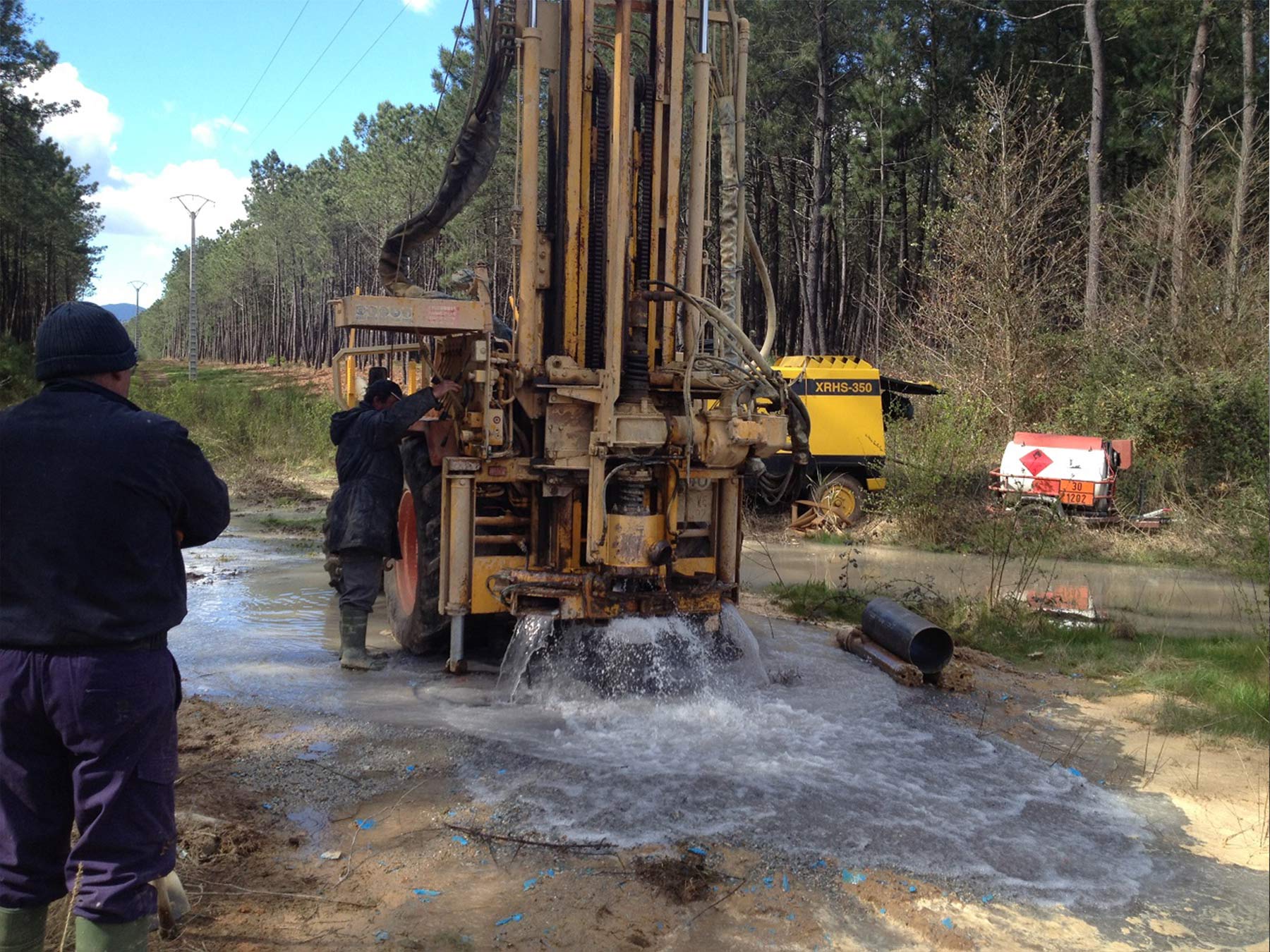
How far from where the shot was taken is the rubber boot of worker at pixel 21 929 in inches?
111

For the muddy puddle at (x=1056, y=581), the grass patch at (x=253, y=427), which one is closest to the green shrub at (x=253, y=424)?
the grass patch at (x=253, y=427)

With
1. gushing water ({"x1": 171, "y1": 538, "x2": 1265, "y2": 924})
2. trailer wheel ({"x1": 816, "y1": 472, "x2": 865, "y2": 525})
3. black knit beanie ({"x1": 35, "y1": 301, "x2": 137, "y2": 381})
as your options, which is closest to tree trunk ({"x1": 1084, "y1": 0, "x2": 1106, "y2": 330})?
trailer wheel ({"x1": 816, "y1": 472, "x2": 865, "y2": 525})

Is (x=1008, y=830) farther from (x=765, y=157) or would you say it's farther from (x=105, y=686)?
(x=765, y=157)

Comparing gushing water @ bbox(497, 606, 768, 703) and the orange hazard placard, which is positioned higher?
the orange hazard placard

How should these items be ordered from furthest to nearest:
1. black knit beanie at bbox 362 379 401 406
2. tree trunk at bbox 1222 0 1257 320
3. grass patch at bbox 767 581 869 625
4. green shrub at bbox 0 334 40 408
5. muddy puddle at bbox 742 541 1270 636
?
green shrub at bbox 0 334 40 408
tree trunk at bbox 1222 0 1257 320
muddy puddle at bbox 742 541 1270 636
grass patch at bbox 767 581 869 625
black knit beanie at bbox 362 379 401 406

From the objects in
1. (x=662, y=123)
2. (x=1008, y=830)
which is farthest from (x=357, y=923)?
(x=662, y=123)

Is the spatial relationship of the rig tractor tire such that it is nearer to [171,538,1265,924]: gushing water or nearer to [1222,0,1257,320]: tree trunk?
[171,538,1265,924]: gushing water

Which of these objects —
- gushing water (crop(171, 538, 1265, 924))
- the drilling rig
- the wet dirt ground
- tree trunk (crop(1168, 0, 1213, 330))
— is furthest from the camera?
tree trunk (crop(1168, 0, 1213, 330))

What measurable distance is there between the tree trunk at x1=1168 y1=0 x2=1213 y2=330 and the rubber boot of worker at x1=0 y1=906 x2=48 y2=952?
17.7m

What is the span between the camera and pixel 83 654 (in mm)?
2779

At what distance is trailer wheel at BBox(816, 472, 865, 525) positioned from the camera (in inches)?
557

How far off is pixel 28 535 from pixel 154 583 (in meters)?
0.35

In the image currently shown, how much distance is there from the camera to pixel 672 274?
6098mm

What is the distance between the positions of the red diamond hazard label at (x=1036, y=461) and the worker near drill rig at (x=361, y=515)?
9051 millimetres
